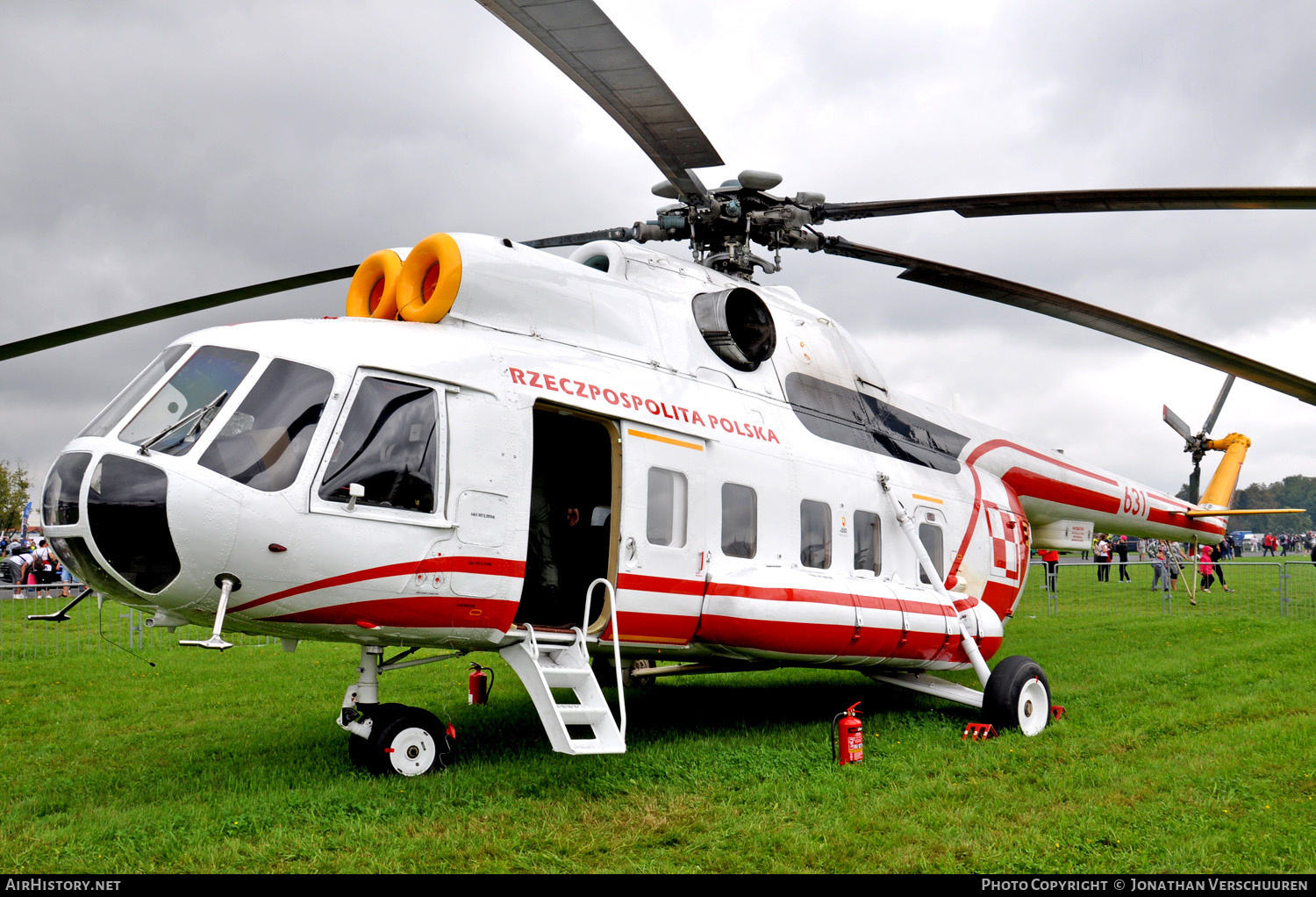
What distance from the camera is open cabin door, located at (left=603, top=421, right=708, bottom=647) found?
7578 mm

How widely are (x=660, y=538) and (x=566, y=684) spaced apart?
1416 mm

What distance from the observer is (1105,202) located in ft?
25.6

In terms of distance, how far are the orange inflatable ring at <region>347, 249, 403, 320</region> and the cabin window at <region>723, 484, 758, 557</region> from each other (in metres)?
3.31

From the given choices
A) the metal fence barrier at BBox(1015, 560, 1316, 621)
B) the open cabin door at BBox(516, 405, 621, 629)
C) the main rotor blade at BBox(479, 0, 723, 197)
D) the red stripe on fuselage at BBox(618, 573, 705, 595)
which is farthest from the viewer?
the metal fence barrier at BBox(1015, 560, 1316, 621)

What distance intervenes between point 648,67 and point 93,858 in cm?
579

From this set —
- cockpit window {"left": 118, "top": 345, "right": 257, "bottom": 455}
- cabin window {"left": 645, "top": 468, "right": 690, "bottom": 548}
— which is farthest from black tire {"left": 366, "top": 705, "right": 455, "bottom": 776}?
cockpit window {"left": 118, "top": 345, "right": 257, "bottom": 455}

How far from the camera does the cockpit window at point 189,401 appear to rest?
6.05 m

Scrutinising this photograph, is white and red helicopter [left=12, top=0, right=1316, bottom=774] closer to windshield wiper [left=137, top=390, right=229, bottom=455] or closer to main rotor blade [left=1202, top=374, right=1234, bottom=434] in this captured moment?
windshield wiper [left=137, top=390, right=229, bottom=455]

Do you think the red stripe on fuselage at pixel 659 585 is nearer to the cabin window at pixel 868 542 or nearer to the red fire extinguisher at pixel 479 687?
the cabin window at pixel 868 542

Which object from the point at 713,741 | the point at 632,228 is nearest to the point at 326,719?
the point at 713,741

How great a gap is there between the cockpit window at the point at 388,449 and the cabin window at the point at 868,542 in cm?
476

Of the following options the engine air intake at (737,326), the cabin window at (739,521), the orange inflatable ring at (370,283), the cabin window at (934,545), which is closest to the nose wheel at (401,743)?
the cabin window at (739,521)
